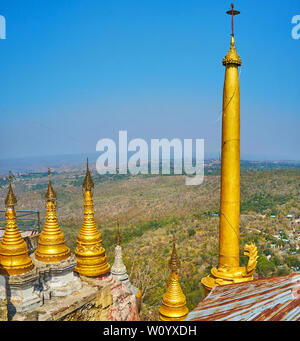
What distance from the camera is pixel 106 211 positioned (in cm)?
4231

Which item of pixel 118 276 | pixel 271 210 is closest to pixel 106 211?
pixel 271 210

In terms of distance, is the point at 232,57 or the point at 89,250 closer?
the point at 232,57

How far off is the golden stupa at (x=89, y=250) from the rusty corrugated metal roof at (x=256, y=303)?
15.3 feet

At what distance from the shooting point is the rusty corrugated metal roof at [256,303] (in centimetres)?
535

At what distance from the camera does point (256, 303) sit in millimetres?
5871

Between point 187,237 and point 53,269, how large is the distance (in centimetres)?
2437

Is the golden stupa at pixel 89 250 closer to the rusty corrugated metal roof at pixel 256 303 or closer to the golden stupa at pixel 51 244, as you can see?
the golden stupa at pixel 51 244

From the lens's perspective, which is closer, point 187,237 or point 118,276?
point 118,276

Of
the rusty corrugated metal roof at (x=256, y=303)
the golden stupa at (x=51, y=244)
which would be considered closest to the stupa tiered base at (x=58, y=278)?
the golden stupa at (x=51, y=244)

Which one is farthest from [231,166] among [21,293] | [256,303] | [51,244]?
[21,293]

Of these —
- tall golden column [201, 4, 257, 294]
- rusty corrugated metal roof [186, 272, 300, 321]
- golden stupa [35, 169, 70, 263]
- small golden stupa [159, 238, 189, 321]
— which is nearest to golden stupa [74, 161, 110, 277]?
golden stupa [35, 169, 70, 263]

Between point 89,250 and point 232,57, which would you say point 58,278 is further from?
point 232,57

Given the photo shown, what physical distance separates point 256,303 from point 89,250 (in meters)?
6.21
